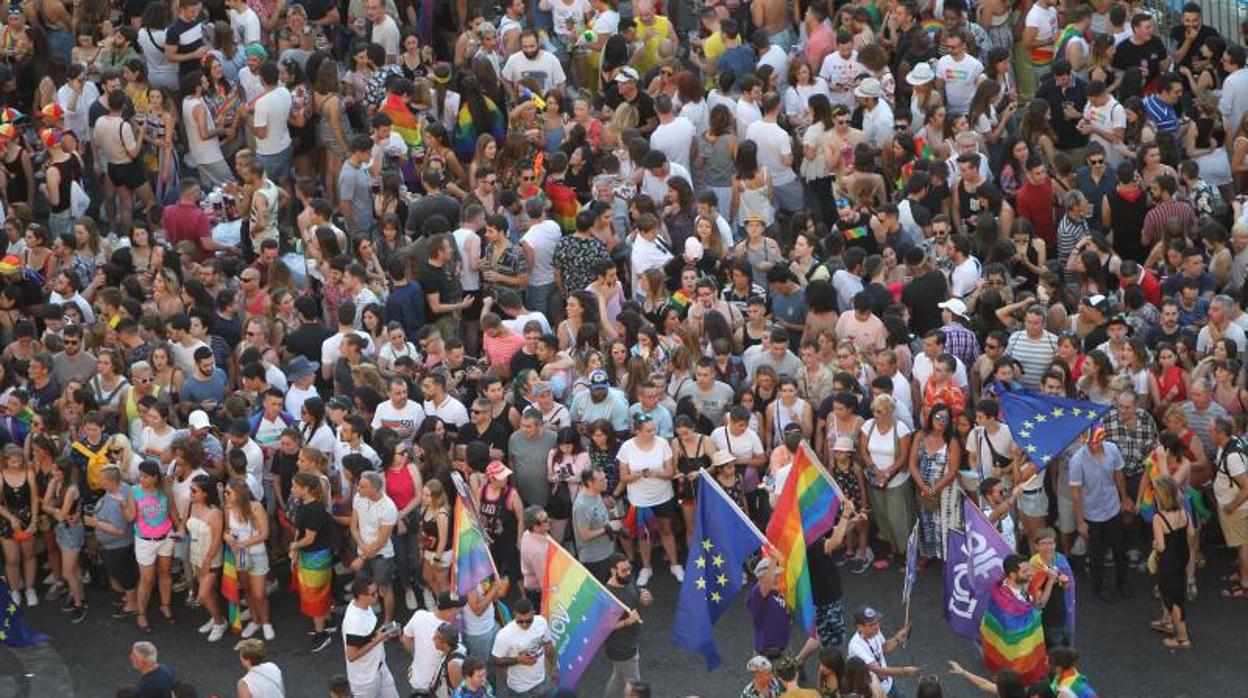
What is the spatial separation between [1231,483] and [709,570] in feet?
12.7

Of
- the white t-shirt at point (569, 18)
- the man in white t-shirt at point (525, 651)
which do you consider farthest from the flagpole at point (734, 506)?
the white t-shirt at point (569, 18)

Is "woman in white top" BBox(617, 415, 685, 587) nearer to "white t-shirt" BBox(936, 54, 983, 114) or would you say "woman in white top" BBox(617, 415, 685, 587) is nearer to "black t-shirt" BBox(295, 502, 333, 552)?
"black t-shirt" BBox(295, 502, 333, 552)

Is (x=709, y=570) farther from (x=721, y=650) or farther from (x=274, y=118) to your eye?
(x=274, y=118)

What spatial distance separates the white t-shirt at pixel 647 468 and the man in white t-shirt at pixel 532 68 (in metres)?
5.73

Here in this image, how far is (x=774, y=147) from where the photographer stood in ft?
69.5

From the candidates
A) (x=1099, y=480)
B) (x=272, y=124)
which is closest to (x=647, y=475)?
(x=1099, y=480)

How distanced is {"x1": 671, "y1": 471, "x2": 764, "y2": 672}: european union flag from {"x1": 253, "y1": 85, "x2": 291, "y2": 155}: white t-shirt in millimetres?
6981

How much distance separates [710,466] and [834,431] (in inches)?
39.0

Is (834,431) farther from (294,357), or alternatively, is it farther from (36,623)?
(36,623)

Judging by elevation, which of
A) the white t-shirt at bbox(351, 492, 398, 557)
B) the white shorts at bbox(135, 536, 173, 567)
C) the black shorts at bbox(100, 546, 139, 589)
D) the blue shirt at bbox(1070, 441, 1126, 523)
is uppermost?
the white t-shirt at bbox(351, 492, 398, 557)

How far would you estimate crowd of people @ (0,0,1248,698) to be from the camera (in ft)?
56.3

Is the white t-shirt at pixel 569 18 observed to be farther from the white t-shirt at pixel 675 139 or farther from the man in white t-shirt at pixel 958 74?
the man in white t-shirt at pixel 958 74

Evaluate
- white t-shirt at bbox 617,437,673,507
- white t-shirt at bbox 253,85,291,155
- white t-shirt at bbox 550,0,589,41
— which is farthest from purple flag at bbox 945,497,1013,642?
white t-shirt at bbox 550,0,589,41

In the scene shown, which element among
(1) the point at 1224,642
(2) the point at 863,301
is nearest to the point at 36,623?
(2) the point at 863,301
